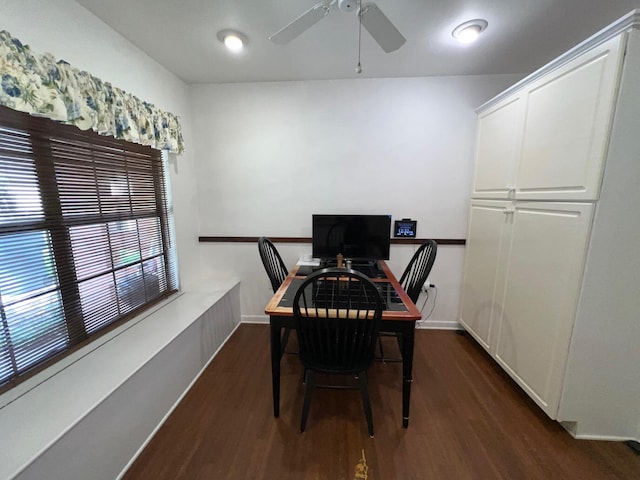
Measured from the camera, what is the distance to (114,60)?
1.53 meters

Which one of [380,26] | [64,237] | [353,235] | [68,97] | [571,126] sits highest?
[380,26]

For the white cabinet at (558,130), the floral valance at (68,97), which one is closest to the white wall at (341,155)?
the white cabinet at (558,130)

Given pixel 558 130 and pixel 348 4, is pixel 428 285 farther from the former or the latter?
pixel 348 4

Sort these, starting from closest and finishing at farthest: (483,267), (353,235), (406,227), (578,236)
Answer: (578,236) → (483,267) → (353,235) → (406,227)

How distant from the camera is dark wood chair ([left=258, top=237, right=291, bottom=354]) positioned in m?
1.75

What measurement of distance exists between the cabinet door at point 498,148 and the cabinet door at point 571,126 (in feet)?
0.32

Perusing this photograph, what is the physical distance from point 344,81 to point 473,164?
1.37 meters

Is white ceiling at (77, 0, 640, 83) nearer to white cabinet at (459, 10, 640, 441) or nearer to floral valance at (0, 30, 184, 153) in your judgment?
white cabinet at (459, 10, 640, 441)

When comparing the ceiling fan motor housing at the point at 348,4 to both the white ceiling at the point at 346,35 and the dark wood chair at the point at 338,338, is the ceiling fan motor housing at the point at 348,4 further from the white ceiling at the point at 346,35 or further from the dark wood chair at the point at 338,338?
the dark wood chair at the point at 338,338

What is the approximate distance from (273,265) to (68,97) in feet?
4.82

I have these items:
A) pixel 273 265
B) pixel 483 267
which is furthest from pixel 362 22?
pixel 483 267

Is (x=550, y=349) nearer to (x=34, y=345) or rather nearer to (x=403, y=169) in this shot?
(x=403, y=169)

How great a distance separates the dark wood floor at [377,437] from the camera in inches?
47.6

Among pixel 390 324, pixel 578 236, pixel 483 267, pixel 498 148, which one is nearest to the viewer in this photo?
pixel 578 236
